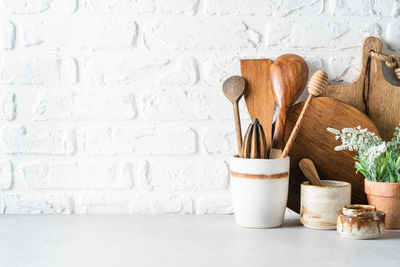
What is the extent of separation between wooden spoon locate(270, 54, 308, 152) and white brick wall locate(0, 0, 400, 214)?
0.21 feet

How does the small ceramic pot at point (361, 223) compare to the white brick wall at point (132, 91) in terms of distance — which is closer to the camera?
the small ceramic pot at point (361, 223)

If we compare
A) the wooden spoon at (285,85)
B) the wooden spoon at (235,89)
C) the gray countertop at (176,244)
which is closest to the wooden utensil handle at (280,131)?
the wooden spoon at (285,85)

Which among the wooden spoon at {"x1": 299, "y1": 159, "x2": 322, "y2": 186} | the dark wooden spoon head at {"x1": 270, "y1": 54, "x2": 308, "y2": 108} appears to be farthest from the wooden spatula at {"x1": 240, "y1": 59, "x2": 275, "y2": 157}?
Result: the wooden spoon at {"x1": 299, "y1": 159, "x2": 322, "y2": 186}

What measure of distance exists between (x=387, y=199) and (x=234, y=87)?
440 mm

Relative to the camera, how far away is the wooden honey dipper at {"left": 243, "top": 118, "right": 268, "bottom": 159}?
102cm

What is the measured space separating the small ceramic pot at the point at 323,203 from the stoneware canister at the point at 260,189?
5 cm

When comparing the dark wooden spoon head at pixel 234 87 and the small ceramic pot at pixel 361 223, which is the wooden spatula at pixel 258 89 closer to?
the dark wooden spoon head at pixel 234 87

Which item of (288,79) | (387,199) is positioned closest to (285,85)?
(288,79)

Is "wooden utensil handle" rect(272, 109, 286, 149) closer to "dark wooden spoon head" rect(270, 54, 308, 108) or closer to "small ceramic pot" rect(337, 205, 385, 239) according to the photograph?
"dark wooden spoon head" rect(270, 54, 308, 108)

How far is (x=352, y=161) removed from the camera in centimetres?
113

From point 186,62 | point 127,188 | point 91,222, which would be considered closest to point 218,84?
point 186,62

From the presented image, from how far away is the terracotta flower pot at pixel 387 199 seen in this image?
1000 millimetres

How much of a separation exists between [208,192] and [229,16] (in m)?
0.47

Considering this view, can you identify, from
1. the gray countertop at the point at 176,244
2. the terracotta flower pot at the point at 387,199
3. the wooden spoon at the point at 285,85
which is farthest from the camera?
the wooden spoon at the point at 285,85
